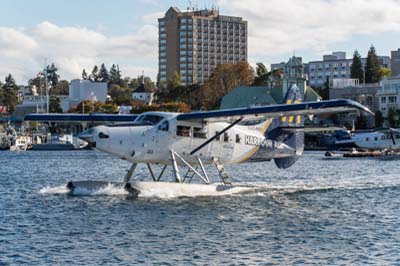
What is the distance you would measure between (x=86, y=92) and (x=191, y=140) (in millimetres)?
142423

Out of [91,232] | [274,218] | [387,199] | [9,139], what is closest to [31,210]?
[91,232]

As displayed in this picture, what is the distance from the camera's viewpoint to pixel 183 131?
1105 inches

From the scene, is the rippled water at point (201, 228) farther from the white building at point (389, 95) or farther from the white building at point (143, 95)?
the white building at point (143, 95)

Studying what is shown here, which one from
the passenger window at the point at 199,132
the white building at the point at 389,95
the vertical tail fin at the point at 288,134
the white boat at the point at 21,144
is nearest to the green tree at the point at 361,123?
the white building at the point at 389,95

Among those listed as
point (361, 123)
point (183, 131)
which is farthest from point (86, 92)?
point (183, 131)

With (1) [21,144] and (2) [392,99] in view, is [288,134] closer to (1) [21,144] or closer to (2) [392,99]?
(2) [392,99]

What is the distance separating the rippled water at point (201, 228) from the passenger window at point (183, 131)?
7.93 ft

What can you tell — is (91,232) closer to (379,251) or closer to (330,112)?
(379,251)

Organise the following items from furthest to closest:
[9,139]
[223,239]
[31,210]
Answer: [9,139] → [31,210] → [223,239]

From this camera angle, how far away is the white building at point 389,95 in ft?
365

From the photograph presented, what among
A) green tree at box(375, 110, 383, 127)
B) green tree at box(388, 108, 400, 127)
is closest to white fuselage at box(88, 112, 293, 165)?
green tree at box(388, 108, 400, 127)

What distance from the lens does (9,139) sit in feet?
391

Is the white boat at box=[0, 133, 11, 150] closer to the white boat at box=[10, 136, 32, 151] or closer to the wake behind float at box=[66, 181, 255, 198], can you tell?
the white boat at box=[10, 136, 32, 151]

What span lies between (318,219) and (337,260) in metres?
6.26
